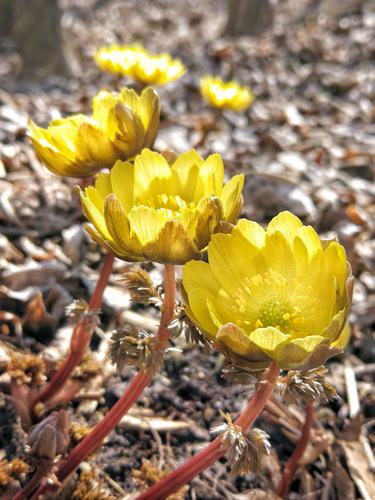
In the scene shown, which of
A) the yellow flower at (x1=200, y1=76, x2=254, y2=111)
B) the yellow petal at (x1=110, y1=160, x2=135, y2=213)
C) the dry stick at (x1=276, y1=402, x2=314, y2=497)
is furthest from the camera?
the yellow flower at (x1=200, y1=76, x2=254, y2=111)

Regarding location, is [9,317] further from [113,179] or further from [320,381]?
[320,381]

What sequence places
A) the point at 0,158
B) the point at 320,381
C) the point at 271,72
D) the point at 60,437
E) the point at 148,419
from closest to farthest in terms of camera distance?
the point at 320,381
the point at 60,437
the point at 148,419
the point at 0,158
the point at 271,72

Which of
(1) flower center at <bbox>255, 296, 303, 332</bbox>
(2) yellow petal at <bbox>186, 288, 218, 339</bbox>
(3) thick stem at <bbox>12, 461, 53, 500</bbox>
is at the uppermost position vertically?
(2) yellow petal at <bbox>186, 288, 218, 339</bbox>

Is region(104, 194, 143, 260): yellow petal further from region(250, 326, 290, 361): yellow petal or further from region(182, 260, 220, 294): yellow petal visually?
region(250, 326, 290, 361): yellow petal

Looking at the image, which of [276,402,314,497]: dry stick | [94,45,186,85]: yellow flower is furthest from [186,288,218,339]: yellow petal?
[94,45,186,85]: yellow flower

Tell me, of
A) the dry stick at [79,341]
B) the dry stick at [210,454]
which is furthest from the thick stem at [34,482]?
the dry stick at [79,341]

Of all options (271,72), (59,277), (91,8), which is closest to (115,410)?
(59,277)

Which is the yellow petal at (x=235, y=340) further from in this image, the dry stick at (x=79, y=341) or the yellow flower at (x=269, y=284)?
the dry stick at (x=79, y=341)
